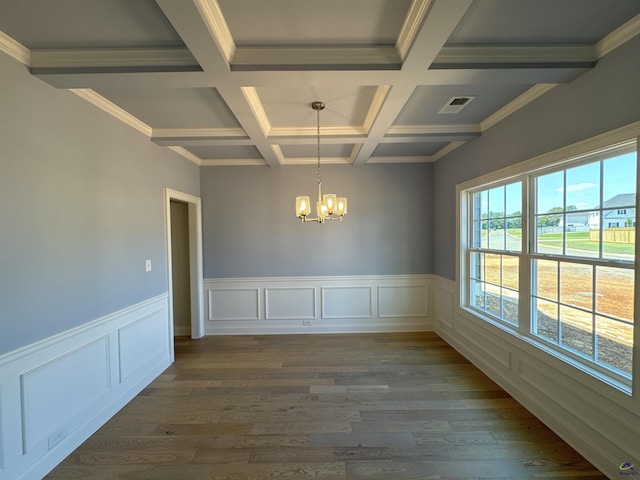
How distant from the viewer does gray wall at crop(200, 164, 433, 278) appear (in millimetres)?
4379

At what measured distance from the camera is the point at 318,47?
181cm

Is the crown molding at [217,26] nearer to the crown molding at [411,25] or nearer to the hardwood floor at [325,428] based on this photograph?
the crown molding at [411,25]

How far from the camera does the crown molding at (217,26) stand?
1411 millimetres

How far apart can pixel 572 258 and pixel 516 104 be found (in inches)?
55.4

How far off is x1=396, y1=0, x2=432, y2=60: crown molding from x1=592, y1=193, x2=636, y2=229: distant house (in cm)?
163

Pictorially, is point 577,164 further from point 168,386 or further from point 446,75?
point 168,386

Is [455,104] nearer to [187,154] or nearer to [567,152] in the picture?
[567,152]

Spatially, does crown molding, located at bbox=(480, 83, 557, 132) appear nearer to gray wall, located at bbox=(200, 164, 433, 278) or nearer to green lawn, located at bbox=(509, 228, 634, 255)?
green lawn, located at bbox=(509, 228, 634, 255)

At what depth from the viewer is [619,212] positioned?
1.79 m

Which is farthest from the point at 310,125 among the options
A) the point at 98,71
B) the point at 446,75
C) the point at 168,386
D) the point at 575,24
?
the point at 168,386

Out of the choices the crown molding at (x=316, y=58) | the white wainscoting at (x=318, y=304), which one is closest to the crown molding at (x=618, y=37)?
the crown molding at (x=316, y=58)

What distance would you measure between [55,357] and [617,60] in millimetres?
4091

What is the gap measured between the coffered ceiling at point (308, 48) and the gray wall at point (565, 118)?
11cm

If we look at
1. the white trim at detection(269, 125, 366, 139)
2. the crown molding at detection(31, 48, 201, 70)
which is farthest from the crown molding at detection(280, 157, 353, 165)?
the crown molding at detection(31, 48, 201, 70)
